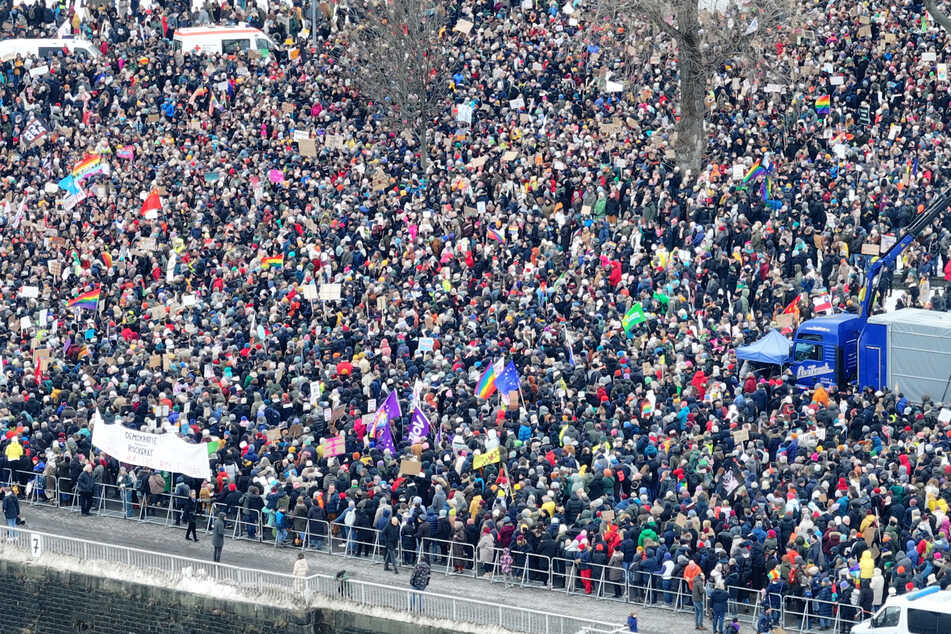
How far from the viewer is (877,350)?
43.8 m

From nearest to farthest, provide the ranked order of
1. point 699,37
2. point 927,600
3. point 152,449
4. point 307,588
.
Result: point 927,600
point 307,588
point 152,449
point 699,37

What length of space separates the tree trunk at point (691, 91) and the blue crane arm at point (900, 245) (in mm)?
7291

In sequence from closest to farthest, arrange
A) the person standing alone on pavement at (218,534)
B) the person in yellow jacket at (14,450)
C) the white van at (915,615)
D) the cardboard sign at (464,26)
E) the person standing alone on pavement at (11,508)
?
the white van at (915,615) → the person standing alone on pavement at (218,534) → the person standing alone on pavement at (11,508) → the person in yellow jacket at (14,450) → the cardboard sign at (464,26)

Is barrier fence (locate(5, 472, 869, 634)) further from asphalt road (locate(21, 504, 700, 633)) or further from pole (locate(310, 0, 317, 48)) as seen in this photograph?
pole (locate(310, 0, 317, 48))

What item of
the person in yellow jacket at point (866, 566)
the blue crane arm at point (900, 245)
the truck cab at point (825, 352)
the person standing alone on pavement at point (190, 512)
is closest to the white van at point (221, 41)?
the blue crane arm at point (900, 245)

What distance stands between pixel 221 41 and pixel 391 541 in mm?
27210

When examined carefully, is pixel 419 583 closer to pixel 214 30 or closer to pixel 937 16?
pixel 937 16

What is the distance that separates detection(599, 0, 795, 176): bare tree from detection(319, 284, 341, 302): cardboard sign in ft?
32.3

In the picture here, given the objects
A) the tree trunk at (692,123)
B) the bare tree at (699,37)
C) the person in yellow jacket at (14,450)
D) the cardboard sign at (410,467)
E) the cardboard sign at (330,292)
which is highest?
the bare tree at (699,37)

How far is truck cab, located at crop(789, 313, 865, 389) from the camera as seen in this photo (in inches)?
1732

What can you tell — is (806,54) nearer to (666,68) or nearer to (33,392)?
(666,68)

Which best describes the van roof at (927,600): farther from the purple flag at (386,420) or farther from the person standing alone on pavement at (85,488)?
the person standing alone on pavement at (85,488)

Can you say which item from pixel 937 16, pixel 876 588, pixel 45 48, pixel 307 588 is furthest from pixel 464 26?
pixel 876 588

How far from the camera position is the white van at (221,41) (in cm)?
6172
